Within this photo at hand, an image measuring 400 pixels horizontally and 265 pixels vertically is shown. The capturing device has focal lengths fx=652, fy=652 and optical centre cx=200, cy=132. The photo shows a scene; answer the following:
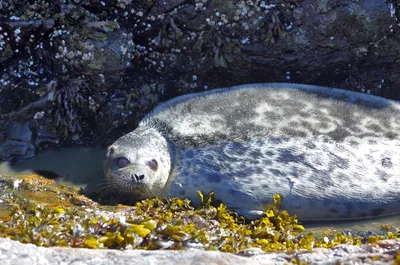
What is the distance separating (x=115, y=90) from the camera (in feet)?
20.7

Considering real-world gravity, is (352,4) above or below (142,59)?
above

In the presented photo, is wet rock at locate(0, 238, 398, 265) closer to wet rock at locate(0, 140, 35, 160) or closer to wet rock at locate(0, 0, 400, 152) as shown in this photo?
wet rock at locate(0, 140, 35, 160)

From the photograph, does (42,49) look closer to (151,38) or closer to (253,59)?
(151,38)

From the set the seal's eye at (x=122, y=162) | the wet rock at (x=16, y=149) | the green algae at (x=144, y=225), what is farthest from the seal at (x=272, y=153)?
the wet rock at (x=16, y=149)

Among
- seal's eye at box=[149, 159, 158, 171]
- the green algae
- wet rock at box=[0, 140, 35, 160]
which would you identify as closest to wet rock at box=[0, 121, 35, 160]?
wet rock at box=[0, 140, 35, 160]

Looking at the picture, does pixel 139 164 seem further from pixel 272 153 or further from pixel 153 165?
pixel 272 153

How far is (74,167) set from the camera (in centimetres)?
592

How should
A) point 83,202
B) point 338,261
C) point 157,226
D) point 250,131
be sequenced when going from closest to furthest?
point 338,261, point 157,226, point 83,202, point 250,131

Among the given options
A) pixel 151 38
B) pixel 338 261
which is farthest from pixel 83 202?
pixel 338 261

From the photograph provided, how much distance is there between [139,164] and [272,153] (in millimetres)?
1158

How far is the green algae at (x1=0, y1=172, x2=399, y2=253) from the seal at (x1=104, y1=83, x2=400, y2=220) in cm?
21

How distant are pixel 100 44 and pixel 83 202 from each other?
Answer: 5.40ft

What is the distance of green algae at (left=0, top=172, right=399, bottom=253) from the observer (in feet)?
12.2

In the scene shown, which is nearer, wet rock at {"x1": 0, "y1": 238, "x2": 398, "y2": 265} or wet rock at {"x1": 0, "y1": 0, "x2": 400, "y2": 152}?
wet rock at {"x1": 0, "y1": 238, "x2": 398, "y2": 265}
